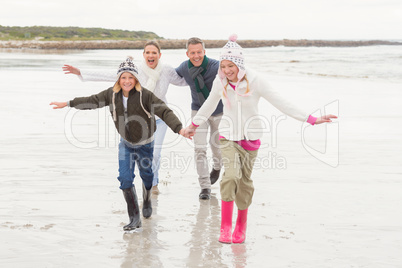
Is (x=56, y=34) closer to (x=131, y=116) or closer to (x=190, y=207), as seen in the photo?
(x=190, y=207)

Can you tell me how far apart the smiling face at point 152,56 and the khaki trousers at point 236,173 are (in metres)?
1.91

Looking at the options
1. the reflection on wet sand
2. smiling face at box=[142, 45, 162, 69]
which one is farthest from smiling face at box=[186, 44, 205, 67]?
the reflection on wet sand

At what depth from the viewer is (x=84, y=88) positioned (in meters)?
20.9

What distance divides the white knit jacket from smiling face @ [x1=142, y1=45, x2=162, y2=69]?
1.72 meters

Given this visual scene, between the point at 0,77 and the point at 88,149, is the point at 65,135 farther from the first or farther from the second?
the point at 0,77

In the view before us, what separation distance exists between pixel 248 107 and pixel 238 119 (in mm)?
154

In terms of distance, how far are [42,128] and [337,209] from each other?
7.42m

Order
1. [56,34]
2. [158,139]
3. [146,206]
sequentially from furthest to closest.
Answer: [56,34], [158,139], [146,206]

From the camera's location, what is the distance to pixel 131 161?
5.66m

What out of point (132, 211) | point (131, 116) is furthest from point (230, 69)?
point (132, 211)

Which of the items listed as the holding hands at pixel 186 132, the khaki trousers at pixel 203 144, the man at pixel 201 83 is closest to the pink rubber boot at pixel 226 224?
the holding hands at pixel 186 132

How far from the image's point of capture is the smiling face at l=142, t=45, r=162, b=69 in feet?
22.4

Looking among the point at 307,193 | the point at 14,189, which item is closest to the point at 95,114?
the point at 14,189

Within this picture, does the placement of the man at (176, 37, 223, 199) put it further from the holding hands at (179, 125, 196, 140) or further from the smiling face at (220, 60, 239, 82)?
the smiling face at (220, 60, 239, 82)
